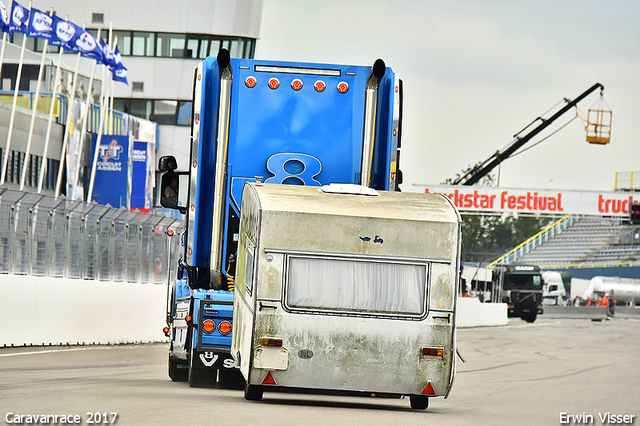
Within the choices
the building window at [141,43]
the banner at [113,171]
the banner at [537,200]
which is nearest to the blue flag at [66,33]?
the banner at [113,171]

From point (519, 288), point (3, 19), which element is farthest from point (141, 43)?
point (3, 19)

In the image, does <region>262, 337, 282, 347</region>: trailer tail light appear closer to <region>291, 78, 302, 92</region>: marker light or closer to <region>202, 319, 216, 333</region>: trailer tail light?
<region>202, 319, 216, 333</region>: trailer tail light

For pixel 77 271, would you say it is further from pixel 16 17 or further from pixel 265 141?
pixel 16 17

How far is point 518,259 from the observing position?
9219cm

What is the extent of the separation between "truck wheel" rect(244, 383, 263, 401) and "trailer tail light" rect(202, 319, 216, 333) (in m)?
0.88

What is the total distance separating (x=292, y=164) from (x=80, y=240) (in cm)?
1091

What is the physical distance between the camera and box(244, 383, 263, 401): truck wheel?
11.4 metres

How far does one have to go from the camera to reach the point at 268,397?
12539 mm

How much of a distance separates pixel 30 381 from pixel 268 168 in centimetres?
373

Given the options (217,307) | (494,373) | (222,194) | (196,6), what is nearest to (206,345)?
(217,307)

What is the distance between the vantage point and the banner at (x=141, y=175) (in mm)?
57219

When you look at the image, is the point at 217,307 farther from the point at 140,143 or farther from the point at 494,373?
the point at 140,143

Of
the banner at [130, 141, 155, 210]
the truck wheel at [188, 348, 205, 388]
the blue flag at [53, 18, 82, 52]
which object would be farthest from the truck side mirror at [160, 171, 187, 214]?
the banner at [130, 141, 155, 210]

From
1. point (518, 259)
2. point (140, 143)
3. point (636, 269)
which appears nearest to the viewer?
point (140, 143)
